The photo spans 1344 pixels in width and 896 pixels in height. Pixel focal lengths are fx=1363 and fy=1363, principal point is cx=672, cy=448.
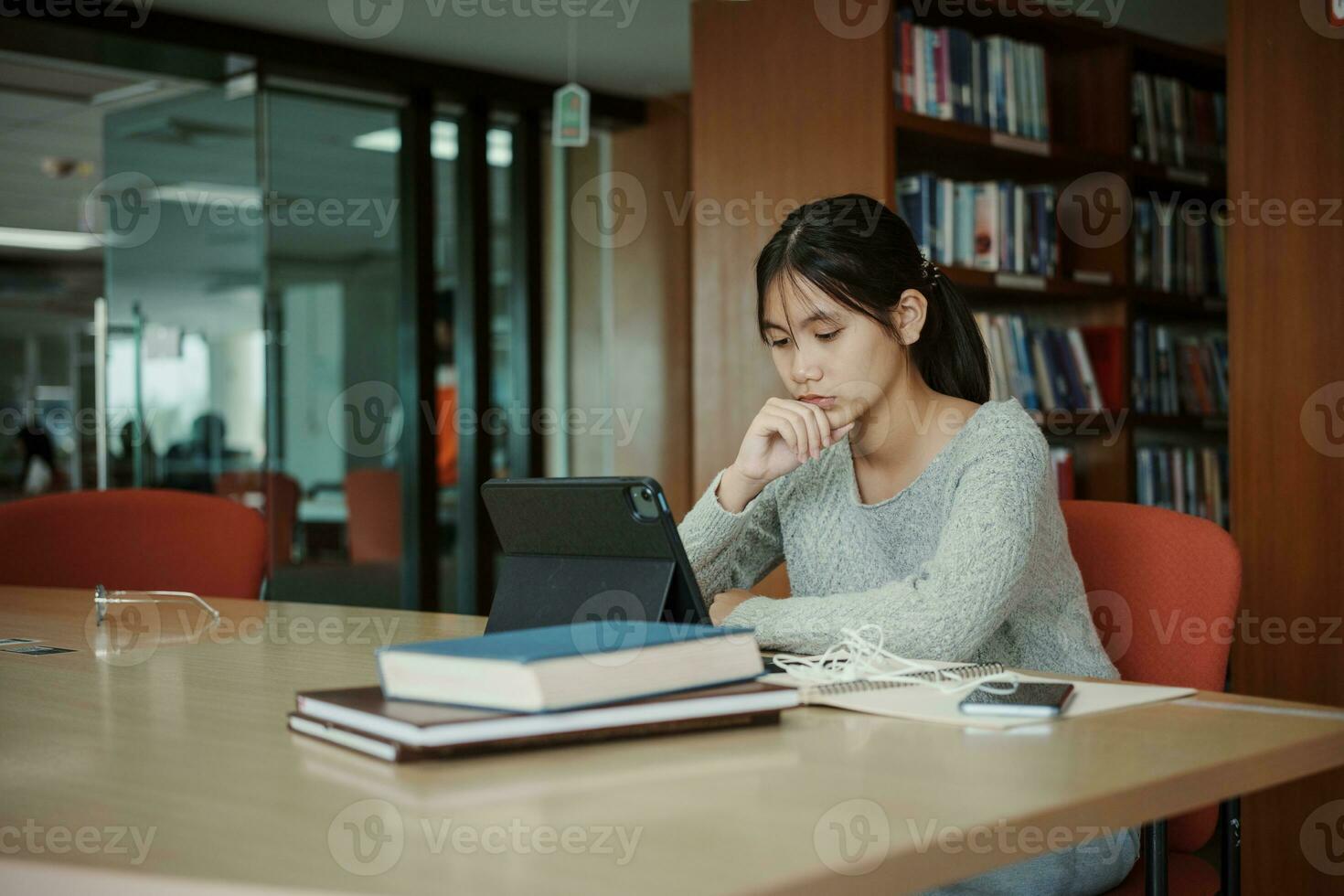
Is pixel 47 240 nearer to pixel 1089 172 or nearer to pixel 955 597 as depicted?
pixel 1089 172

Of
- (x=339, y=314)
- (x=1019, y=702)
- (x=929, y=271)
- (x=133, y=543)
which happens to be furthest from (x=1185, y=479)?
(x=1019, y=702)

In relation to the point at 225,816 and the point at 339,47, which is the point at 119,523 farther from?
the point at 339,47

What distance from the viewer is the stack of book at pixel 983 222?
3625mm

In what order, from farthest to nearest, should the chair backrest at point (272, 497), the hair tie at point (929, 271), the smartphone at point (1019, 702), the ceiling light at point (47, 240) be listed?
the ceiling light at point (47, 240), the chair backrest at point (272, 497), the hair tie at point (929, 271), the smartphone at point (1019, 702)

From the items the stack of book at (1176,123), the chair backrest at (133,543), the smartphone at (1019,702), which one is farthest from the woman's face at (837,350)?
the stack of book at (1176,123)

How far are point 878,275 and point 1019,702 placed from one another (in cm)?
83

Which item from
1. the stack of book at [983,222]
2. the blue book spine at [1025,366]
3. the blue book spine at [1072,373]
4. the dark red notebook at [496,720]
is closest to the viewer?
the dark red notebook at [496,720]

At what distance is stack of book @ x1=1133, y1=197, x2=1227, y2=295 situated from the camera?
168 inches

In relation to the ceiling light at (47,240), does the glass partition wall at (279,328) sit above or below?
below

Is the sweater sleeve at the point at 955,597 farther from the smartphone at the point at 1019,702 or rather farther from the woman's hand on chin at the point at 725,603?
the smartphone at the point at 1019,702

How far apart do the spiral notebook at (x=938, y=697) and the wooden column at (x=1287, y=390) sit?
1607 mm

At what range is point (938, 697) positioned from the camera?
113 centimetres

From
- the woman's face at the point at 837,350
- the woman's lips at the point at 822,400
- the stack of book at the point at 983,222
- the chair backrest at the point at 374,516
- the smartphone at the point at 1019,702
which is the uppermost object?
the stack of book at the point at 983,222

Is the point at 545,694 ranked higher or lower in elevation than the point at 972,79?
lower
